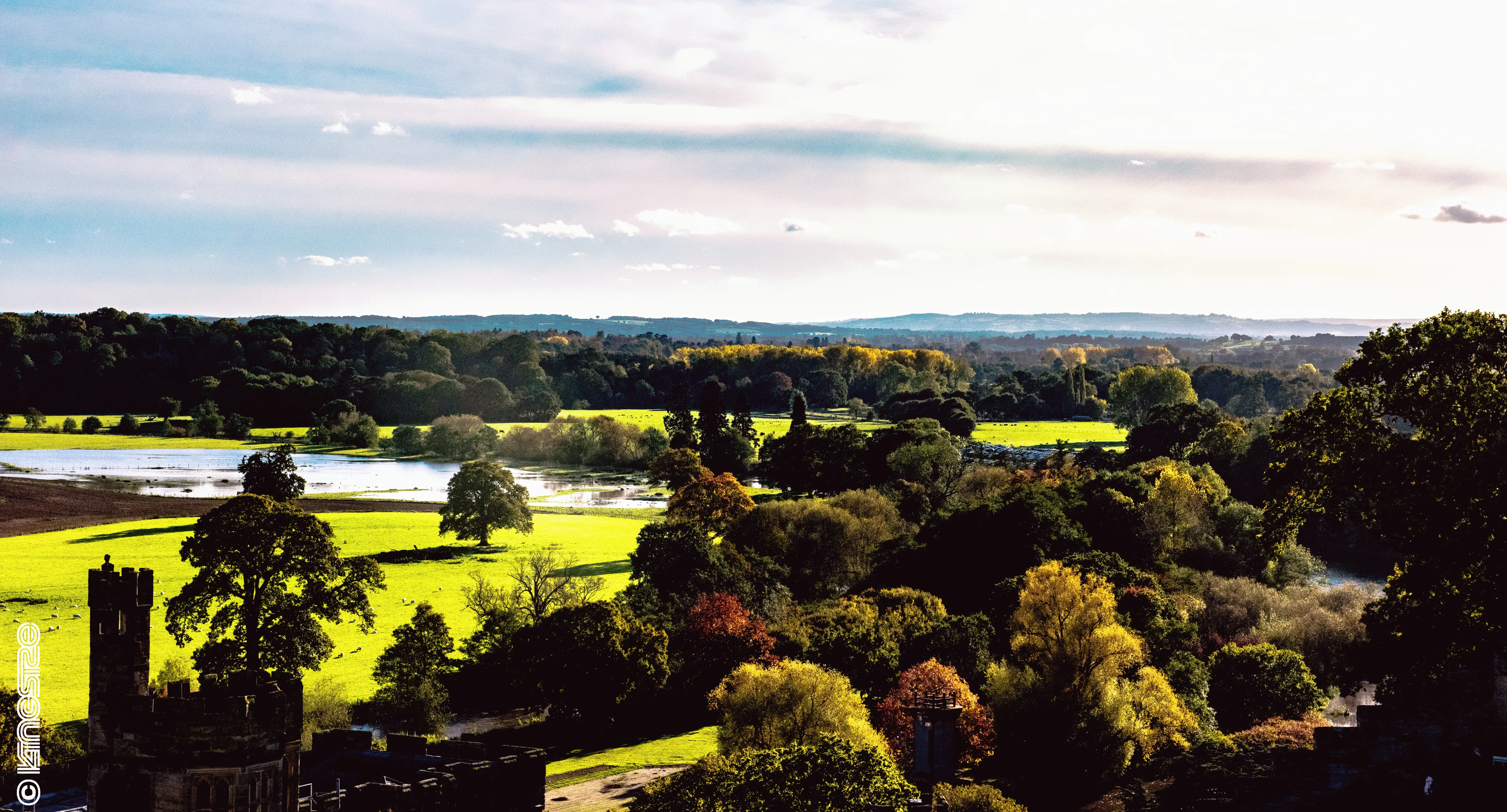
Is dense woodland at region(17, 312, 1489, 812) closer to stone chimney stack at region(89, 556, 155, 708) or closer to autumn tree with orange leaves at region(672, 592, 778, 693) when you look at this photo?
autumn tree with orange leaves at region(672, 592, 778, 693)

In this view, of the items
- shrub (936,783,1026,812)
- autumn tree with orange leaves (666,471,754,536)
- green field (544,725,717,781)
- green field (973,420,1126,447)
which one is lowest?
green field (544,725,717,781)

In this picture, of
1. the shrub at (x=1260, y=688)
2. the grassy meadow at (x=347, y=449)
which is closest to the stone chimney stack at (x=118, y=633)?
the shrub at (x=1260, y=688)

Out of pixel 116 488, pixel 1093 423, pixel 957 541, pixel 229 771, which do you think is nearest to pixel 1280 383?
pixel 1093 423

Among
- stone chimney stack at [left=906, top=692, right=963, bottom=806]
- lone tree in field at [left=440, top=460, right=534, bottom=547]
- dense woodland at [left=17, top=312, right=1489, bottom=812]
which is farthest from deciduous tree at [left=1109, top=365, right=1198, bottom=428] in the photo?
stone chimney stack at [left=906, top=692, right=963, bottom=806]

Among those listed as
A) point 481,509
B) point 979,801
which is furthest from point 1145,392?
point 979,801

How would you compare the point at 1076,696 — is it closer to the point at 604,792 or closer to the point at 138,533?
the point at 604,792
